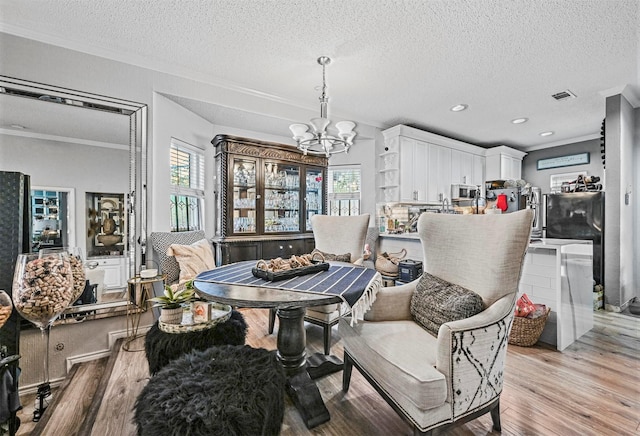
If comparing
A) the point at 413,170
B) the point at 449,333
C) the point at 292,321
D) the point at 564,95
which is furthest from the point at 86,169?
the point at 564,95

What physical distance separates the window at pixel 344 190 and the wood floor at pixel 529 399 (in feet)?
9.28

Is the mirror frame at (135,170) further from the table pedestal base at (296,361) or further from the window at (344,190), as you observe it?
the window at (344,190)

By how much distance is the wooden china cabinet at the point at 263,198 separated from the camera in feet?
11.7

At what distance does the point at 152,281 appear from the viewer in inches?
97.7

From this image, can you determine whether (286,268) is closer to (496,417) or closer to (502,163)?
(496,417)

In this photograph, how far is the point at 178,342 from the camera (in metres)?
1.67

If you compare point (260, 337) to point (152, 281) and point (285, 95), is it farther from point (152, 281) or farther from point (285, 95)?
point (285, 95)

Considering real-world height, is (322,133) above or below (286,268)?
above

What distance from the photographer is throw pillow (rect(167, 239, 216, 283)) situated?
2.63m

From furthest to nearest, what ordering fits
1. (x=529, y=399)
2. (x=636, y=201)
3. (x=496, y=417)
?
1. (x=636, y=201)
2. (x=529, y=399)
3. (x=496, y=417)

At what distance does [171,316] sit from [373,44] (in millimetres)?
2633

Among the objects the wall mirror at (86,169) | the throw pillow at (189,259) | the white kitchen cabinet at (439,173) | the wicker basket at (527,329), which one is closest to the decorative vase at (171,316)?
the throw pillow at (189,259)

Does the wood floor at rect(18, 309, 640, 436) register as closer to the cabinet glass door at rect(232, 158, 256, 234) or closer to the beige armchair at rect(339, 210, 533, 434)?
the beige armchair at rect(339, 210, 533, 434)

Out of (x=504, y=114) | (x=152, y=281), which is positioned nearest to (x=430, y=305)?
(x=152, y=281)
